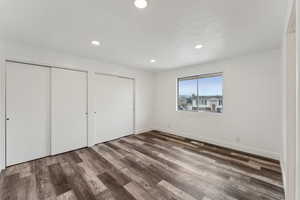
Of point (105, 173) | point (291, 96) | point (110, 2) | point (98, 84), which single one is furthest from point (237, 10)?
point (98, 84)

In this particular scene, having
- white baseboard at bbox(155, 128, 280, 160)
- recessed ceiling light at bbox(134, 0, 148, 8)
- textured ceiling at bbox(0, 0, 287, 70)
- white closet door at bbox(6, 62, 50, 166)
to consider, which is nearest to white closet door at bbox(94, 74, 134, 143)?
white closet door at bbox(6, 62, 50, 166)

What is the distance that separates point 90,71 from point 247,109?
4.15m

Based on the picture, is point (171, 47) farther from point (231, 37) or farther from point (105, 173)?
point (105, 173)

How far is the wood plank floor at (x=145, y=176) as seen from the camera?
1.72m

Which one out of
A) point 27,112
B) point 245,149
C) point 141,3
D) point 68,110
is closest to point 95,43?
point 141,3

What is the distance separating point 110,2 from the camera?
4.59 feet

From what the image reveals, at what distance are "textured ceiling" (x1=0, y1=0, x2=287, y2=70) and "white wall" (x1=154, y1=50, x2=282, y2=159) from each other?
0.45 meters

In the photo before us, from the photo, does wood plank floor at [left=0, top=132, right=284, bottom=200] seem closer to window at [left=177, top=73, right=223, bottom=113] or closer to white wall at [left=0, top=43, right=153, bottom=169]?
white wall at [left=0, top=43, right=153, bottom=169]

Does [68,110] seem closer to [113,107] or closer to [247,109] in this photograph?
[113,107]

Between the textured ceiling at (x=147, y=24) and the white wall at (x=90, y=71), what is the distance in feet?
0.76

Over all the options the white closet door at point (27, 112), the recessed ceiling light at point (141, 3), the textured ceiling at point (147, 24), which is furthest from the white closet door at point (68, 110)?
the recessed ceiling light at point (141, 3)

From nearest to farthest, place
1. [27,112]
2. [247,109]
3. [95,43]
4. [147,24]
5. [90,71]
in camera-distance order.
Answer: [147,24] → [95,43] → [27,112] → [247,109] → [90,71]

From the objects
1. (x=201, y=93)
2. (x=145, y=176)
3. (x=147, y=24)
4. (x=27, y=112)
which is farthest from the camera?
(x=201, y=93)

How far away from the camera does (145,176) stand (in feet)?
6.96
